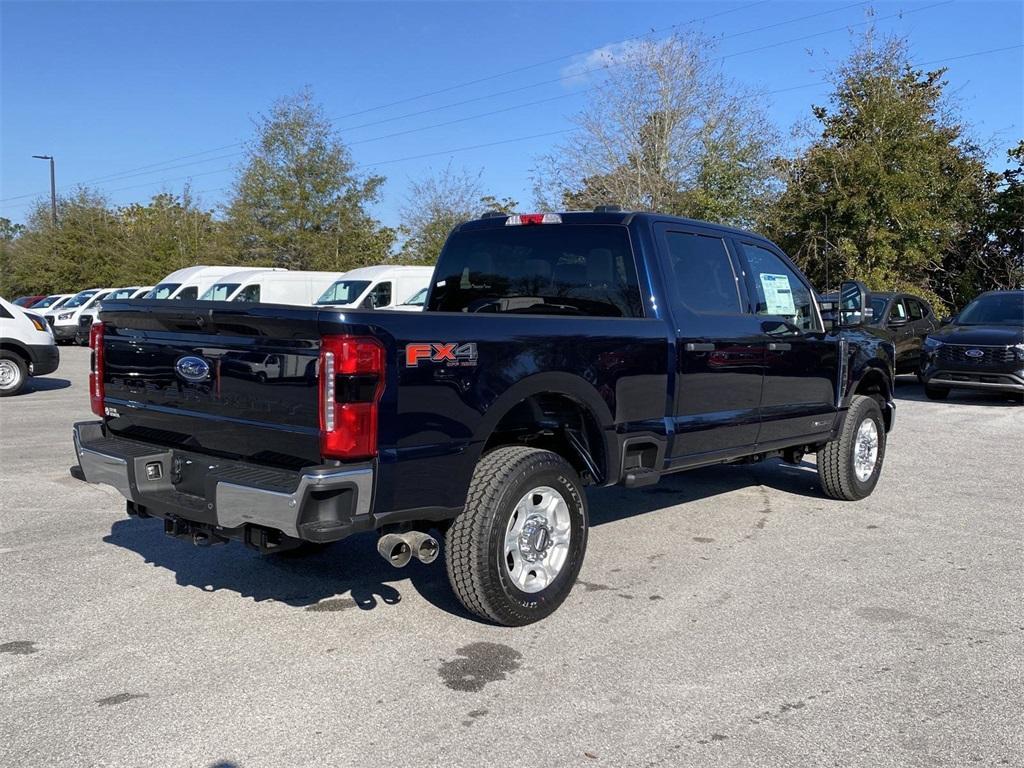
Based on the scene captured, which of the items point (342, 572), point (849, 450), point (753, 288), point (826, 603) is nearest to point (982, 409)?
point (849, 450)

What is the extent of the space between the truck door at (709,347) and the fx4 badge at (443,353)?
64.3 inches

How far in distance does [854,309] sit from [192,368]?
15.8ft

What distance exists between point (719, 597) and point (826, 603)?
1.77ft

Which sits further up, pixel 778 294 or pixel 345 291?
pixel 345 291

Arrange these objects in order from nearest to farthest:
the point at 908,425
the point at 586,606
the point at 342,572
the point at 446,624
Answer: the point at 446,624 → the point at 586,606 → the point at 342,572 → the point at 908,425

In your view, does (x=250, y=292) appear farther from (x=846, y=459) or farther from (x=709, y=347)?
(x=709, y=347)

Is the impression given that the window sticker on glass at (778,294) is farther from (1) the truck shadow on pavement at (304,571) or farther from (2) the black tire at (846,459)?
(1) the truck shadow on pavement at (304,571)

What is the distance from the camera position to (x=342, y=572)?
5.20 meters

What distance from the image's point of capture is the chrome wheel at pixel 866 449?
711 cm

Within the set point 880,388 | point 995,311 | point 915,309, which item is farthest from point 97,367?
point 915,309

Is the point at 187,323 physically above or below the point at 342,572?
above

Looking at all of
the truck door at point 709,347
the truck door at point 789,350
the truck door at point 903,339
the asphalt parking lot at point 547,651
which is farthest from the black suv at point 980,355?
the truck door at point 709,347

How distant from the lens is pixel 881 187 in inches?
793

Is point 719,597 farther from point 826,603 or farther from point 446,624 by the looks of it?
point 446,624
